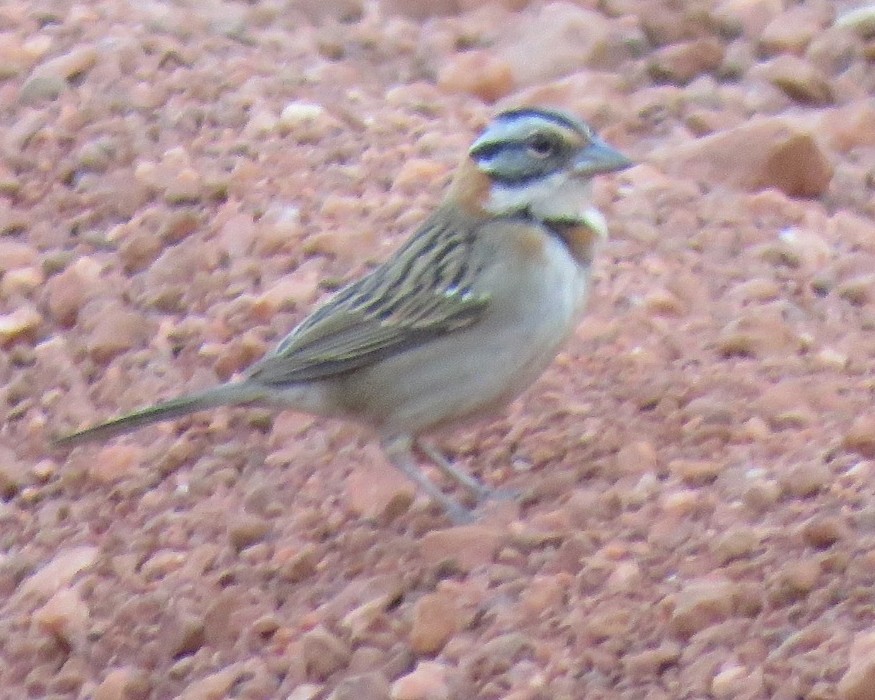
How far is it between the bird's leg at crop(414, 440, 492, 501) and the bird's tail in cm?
55

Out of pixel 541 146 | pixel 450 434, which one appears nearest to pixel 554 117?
pixel 541 146

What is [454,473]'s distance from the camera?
213 inches

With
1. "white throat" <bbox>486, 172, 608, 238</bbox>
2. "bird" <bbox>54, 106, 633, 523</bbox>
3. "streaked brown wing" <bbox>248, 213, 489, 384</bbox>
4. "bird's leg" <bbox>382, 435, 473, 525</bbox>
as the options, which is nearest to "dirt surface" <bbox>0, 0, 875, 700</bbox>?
"bird's leg" <bbox>382, 435, 473, 525</bbox>

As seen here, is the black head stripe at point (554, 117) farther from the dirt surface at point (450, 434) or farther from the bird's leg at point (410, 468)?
the bird's leg at point (410, 468)

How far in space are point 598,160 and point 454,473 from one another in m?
1.00

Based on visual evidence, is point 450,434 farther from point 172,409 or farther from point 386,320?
point 172,409

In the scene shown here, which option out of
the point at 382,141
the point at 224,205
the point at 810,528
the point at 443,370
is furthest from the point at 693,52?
the point at 810,528

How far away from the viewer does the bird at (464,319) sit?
17.1 ft

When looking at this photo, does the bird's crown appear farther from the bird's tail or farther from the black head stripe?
the bird's tail

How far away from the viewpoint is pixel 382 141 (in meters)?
6.83

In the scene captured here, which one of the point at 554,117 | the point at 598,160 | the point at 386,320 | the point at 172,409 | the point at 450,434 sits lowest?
the point at 450,434

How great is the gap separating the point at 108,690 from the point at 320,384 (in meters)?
1.12

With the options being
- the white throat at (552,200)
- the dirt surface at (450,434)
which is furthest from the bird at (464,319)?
the dirt surface at (450,434)

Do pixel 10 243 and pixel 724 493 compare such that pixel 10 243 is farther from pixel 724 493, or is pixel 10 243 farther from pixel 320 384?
pixel 724 493
